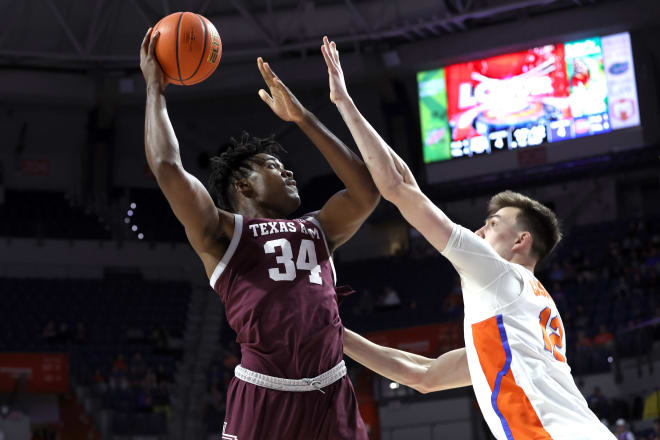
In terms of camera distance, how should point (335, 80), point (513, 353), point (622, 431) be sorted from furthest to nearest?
point (622, 431)
point (335, 80)
point (513, 353)

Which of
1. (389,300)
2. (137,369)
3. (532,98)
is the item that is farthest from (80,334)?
(532,98)

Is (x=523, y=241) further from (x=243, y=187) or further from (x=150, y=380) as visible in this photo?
(x=150, y=380)

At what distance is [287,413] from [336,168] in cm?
105

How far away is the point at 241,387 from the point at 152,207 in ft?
66.4

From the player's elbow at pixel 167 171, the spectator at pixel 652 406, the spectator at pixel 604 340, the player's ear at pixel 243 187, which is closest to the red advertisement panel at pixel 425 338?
the spectator at pixel 604 340

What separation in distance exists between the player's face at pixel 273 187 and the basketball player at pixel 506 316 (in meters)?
0.50

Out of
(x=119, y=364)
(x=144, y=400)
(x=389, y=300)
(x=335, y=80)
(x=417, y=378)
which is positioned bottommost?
(x=144, y=400)

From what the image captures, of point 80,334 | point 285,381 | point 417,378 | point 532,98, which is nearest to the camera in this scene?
point 285,381

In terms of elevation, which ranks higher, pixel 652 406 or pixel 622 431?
pixel 652 406

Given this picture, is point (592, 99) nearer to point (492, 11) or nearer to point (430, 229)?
point (492, 11)

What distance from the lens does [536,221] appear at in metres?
3.58

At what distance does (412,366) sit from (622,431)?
8.89 meters

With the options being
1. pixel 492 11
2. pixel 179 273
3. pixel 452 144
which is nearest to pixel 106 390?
pixel 179 273

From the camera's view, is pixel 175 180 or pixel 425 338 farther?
Answer: pixel 425 338
